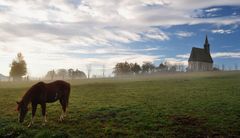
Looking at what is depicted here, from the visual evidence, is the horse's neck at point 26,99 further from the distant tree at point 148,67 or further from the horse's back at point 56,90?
the distant tree at point 148,67

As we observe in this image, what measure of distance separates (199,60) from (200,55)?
2806 mm

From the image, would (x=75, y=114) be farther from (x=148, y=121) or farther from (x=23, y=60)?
(x=23, y=60)

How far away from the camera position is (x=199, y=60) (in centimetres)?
11506

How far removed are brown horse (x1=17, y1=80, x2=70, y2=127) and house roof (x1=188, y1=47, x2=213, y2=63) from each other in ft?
346

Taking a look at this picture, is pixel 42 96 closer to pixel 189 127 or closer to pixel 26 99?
pixel 26 99

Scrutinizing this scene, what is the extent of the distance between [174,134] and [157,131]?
3.13 ft

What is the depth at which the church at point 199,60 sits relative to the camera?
11519 cm

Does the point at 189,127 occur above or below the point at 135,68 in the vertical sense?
below

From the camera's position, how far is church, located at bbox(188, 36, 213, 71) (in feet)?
378

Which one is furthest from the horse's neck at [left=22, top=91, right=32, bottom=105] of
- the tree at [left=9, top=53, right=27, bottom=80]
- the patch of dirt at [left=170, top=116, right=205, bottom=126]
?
the tree at [left=9, top=53, right=27, bottom=80]

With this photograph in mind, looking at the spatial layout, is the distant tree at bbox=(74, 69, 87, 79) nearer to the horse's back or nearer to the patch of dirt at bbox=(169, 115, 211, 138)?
the horse's back

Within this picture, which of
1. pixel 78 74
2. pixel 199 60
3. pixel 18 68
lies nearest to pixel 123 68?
pixel 78 74

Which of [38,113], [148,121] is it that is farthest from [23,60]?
[148,121]

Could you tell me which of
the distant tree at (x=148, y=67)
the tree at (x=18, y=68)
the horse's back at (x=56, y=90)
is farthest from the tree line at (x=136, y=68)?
the horse's back at (x=56, y=90)
